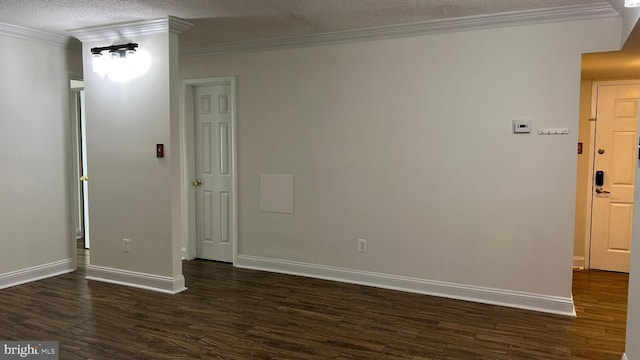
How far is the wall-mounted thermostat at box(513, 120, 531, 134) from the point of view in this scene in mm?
4008

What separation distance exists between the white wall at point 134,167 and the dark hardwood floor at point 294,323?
303 millimetres

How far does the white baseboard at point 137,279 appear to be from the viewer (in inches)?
177

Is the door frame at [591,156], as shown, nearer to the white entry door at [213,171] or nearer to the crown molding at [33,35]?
the white entry door at [213,171]

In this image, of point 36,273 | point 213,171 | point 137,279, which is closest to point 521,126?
point 213,171

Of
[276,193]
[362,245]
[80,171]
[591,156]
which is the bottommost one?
[362,245]

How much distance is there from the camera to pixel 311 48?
4.86 meters

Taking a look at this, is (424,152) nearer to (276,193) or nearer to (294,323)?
(276,193)

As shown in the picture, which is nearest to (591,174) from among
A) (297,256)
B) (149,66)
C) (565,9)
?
(565,9)

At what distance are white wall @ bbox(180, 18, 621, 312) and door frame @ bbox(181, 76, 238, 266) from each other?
98 mm

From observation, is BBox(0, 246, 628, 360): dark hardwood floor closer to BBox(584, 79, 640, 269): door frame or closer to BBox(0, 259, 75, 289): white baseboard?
BBox(0, 259, 75, 289): white baseboard

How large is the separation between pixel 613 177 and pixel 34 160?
608cm

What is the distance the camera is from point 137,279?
466 centimetres

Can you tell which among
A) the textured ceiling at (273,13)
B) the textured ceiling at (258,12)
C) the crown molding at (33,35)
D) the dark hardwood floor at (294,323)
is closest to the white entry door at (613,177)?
the textured ceiling at (273,13)

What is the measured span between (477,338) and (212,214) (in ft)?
11.1
